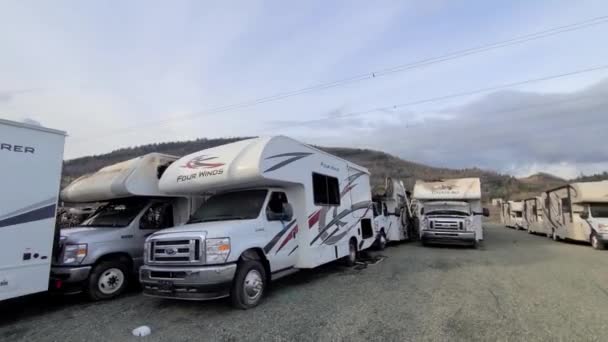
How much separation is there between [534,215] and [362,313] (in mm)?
25117

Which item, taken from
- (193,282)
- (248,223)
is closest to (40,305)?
(193,282)

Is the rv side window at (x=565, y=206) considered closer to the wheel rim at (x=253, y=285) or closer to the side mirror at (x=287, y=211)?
the side mirror at (x=287, y=211)

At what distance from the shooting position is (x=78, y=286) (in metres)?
6.46

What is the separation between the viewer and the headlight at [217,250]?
5.64 metres

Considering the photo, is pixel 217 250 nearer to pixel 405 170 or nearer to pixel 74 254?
pixel 74 254

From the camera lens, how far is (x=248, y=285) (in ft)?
19.9

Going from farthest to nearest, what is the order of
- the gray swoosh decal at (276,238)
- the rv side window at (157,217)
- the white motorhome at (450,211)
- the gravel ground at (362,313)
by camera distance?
the white motorhome at (450,211) → the rv side window at (157,217) → the gray swoosh decal at (276,238) → the gravel ground at (362,313)

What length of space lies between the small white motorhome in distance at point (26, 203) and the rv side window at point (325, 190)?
17.2ft

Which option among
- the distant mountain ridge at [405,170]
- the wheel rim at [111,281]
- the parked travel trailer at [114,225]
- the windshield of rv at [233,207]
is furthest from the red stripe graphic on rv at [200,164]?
the distant mountain ridge at [405,170]

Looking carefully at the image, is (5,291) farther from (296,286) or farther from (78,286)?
(296,286)

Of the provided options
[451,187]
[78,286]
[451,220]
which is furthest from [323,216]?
[451,187]

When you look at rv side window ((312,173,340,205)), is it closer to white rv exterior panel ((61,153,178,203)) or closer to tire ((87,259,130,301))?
white rv exterior panel ((61,153,178,203))

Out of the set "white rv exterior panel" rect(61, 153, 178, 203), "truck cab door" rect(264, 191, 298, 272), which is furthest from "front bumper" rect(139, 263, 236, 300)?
"white rv exterior panel" rect(61, 153, 178, 203)

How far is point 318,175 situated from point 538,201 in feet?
72.0
